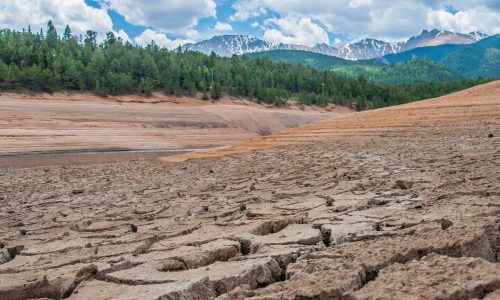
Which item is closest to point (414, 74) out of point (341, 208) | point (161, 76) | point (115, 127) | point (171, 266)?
point (161, 76)

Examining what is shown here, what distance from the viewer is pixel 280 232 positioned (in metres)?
3.58

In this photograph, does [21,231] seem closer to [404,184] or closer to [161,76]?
[404,184]

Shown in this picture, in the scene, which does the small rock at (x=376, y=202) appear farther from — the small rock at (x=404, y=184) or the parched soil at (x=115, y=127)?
the parched soil at (x=115, y=127)

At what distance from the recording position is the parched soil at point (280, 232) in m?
2.20

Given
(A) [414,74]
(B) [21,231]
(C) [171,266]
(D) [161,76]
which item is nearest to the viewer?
(C) [171,266]

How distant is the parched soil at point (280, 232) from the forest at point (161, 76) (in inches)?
1259

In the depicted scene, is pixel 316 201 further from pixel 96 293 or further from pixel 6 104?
pixel 6 104

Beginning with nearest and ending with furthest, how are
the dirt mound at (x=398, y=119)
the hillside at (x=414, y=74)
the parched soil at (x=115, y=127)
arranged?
1. the dirt mound at (x=398, y=119)
2. the parched soil at (x=115, y=127)
3. the hillside at (x=414, y=74)

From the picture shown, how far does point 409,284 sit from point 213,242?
1.68 metres

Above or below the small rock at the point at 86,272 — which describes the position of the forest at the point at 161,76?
above

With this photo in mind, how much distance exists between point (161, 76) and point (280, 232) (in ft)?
154

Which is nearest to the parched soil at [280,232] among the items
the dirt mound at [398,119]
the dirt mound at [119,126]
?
the dirt mound at [398,119]

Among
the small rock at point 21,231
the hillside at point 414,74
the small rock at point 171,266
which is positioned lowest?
the small rock at point 21,231

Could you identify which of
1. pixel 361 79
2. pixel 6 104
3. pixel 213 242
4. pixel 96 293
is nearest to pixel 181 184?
pixel 213 242
